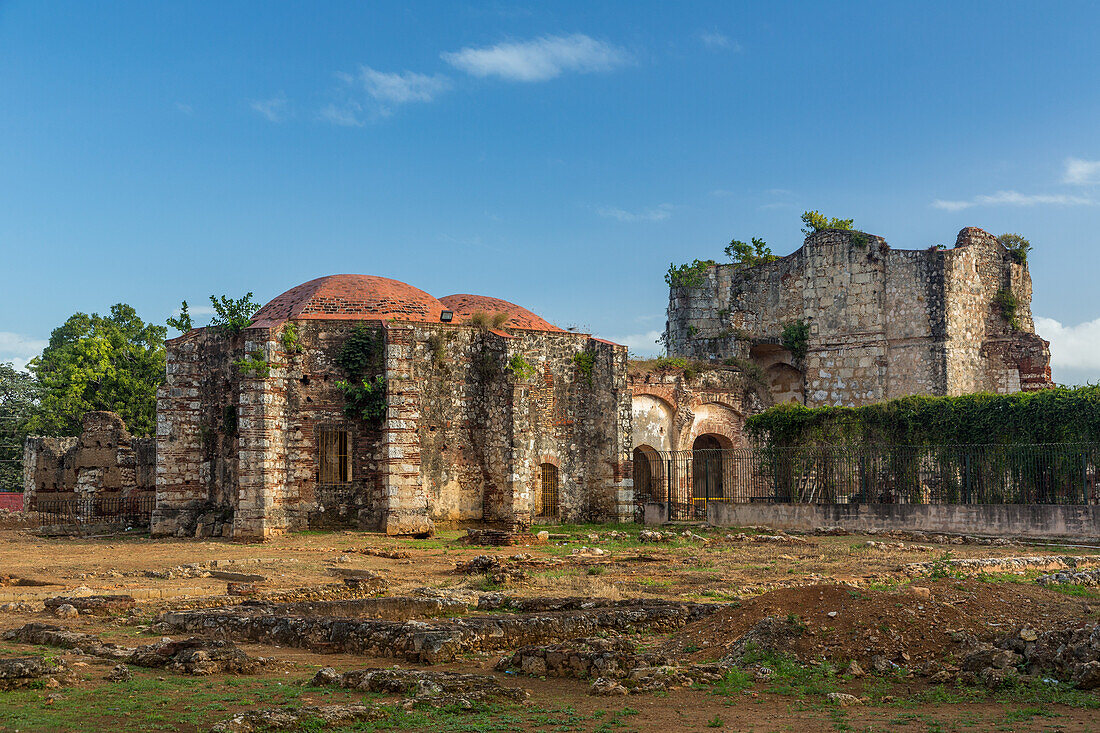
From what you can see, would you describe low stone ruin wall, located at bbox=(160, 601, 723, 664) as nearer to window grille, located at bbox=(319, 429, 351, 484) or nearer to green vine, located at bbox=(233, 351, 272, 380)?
green vine, located at bbox=(233, 351, 272, 380)

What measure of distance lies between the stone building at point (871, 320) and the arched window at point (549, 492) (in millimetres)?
12481

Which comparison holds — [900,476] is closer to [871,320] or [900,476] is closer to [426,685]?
[871,320]

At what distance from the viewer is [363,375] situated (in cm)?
2638

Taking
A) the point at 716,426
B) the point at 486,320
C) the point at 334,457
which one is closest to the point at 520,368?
the point at 486,320

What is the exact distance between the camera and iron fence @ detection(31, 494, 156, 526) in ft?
99.7

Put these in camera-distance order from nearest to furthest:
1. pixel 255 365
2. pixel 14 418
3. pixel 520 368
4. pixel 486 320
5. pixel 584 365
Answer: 1. pixel 255 365
2. pixel 520 368
3. pixel 486 320
4. pixel 584 365
5. pixel 14 418

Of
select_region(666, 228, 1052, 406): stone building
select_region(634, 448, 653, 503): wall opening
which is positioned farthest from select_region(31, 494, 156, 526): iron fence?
select_region(666, 228, 1052, 406): stone building

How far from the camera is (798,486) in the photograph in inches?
1112

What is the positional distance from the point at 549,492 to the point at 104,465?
46.7 feet

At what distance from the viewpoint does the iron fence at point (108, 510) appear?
3038cm

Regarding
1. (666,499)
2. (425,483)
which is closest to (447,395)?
(425,483)

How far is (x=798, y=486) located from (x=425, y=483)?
10429mm

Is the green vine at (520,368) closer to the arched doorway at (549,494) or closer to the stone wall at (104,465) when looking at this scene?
the arched doorway at (549,494)

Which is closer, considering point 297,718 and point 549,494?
point 297,718
